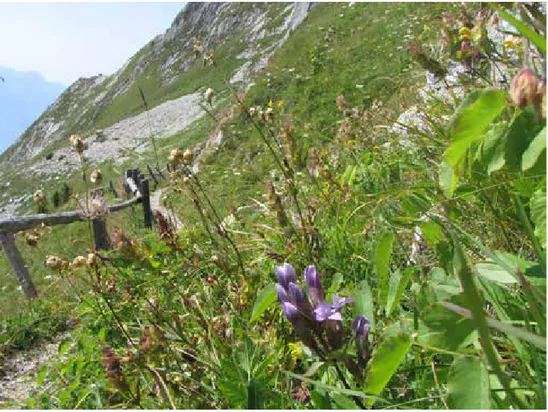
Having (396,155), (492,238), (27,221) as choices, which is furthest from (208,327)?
(27,221)

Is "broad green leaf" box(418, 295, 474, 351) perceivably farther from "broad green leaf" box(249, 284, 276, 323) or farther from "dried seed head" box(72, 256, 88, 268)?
"dried seed head" box(72, 256, 88, 268)

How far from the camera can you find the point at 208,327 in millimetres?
1804

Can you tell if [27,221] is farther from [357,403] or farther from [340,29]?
[340,29]

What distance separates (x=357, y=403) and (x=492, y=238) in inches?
34.4

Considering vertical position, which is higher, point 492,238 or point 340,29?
point 340,29

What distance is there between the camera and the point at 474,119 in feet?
2.98

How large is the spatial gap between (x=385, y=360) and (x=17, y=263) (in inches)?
312

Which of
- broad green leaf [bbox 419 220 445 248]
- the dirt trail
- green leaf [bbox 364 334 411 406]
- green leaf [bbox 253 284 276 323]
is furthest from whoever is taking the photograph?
the dirt trail

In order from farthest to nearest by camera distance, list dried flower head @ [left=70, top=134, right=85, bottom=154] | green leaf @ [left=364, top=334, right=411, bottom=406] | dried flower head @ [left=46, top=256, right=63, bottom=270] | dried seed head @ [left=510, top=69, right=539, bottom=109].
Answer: dried flower head @ [left=70, top=134, right=85, bottom=154] → dried flower head @ [left=46, top=256, right=63, bottom=270] → green leaf @ [left=364, top=334, right=411, bottom=406] → dried seed head @ [left=510, top=69, right=539, bottom=109]

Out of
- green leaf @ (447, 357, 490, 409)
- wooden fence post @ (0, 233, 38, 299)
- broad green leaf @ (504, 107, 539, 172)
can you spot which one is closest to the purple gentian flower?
green leaf @ (447, 357, 490, 409)

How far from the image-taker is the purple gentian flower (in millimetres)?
1017

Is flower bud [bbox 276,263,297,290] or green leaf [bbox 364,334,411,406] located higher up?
flower bud [bbox 276,263,297,290]

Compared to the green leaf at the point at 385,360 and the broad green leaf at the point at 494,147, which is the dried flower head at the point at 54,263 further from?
the broad green leaf at the point at 494,147

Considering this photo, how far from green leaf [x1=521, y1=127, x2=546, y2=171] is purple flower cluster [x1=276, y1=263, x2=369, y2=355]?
383 mm
